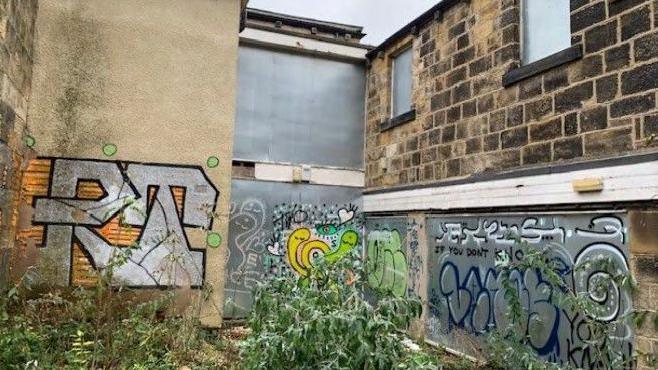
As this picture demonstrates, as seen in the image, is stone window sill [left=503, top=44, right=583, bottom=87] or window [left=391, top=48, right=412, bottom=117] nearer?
stone window sill [left=503, top=44, right=583, bottom=87]

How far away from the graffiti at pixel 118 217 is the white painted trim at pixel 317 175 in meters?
2.57

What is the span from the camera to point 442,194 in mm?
7141

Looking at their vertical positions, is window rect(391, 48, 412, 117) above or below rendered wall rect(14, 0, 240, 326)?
above

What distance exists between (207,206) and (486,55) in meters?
4.02

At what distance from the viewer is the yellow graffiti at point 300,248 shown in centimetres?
904

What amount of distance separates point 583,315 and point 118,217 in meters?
5.06

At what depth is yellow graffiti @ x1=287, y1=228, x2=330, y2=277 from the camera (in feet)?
29.7

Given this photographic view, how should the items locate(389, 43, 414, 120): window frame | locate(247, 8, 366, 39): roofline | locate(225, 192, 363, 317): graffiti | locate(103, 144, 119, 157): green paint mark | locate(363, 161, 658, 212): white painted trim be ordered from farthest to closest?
locate(247, 8, 366, 39): roofline, locate(225, 192, 363, 317): graffiti, locate(389, 43, 414, 120): window frame, locate(103, 144, 119, 157): green paint mark, locate(363, 161, 658, 212): white painted trim

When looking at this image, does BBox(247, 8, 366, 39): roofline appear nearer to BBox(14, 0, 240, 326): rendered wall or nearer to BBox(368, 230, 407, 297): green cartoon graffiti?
BBox(14, 0, 240, 326): rendered wall

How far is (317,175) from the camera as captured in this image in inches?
367

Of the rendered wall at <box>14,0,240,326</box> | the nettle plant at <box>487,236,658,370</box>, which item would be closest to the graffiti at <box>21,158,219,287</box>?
the rendered wall at <box>14,0,240,326</box>

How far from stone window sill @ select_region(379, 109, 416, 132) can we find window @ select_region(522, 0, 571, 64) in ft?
7.54

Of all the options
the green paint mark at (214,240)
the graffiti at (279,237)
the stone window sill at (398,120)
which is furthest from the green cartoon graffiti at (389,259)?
the green paint mark at (214,240)

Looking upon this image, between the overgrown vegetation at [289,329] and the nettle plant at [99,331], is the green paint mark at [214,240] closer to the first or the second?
the overgrown vegetation at [289,329]
